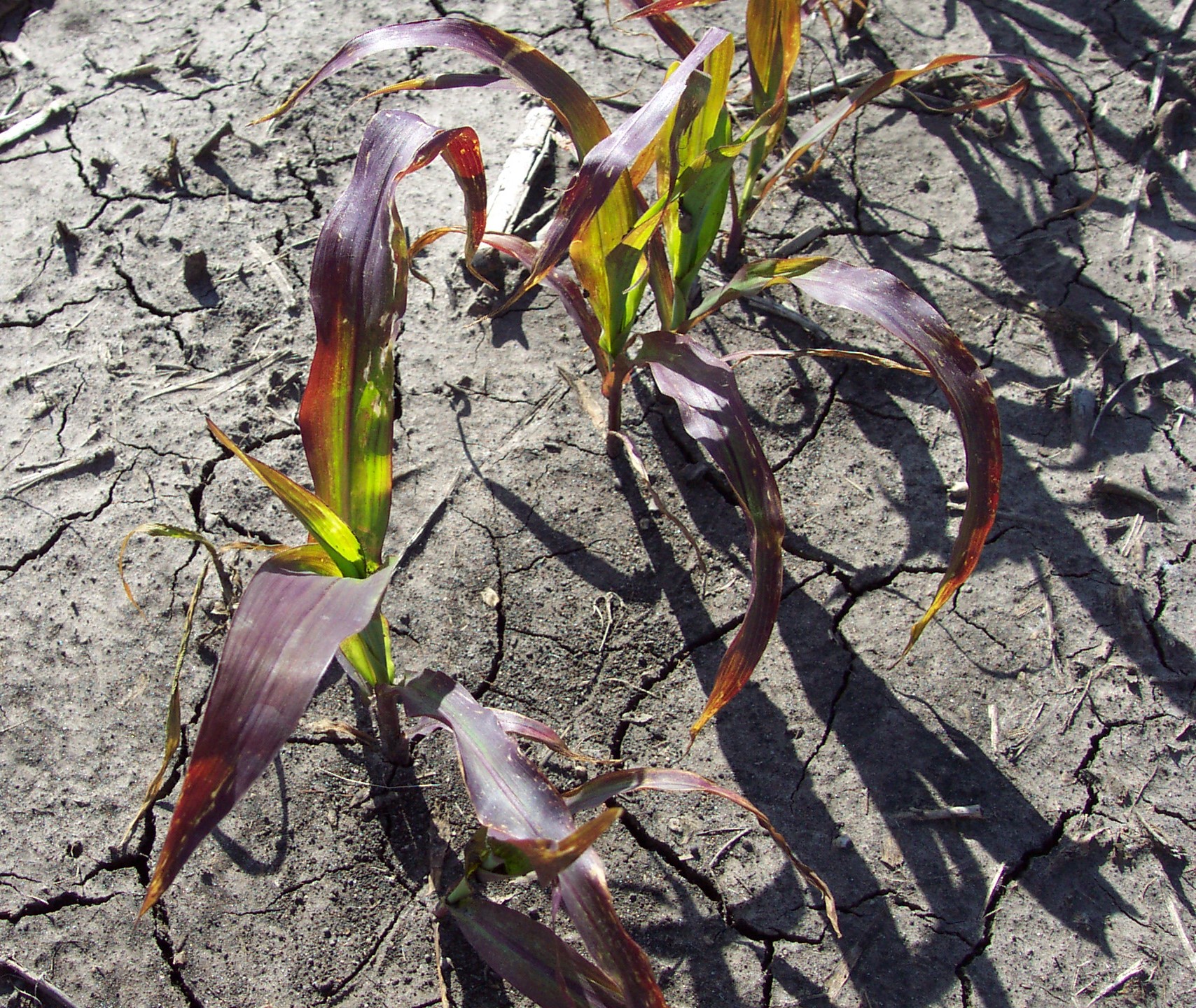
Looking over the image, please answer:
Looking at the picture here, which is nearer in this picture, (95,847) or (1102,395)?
(95,847)

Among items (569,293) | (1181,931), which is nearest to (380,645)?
→ (569,293)

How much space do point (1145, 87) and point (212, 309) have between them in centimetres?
267

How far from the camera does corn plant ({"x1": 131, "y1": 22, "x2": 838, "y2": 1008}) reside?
3.37 ft

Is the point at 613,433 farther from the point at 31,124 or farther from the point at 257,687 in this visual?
the point at 31,124

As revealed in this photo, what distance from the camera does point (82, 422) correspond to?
2.09 meters

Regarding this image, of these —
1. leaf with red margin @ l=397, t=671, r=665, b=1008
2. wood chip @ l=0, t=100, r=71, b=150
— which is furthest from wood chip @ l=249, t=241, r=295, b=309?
leaf with red margin @ l=397, t=671, r=665, b=1008

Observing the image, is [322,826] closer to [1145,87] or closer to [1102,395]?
[1102,395]

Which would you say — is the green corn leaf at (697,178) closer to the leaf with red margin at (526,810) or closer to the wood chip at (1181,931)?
the leaf with red margin at (526,810)

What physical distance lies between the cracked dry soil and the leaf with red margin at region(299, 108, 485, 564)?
55 centimetres

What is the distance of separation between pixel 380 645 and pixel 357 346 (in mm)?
458

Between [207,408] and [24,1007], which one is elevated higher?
[207,408]

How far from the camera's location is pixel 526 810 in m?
1.21

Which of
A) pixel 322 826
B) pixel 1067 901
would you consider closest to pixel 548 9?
pixel 322 826

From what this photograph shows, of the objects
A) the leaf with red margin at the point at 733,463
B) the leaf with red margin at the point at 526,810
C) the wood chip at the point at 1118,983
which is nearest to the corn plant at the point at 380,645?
the leaf with red margin at the point at 526,810
